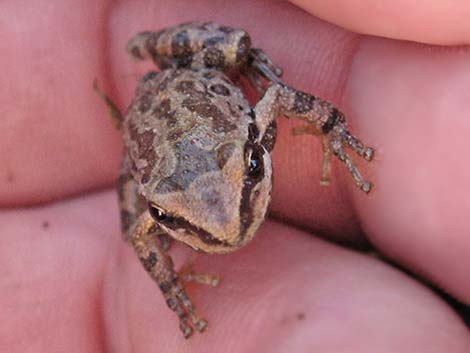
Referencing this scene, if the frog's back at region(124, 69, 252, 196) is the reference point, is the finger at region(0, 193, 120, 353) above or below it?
below

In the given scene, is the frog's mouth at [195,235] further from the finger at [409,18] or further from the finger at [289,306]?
the finger at [409,18]

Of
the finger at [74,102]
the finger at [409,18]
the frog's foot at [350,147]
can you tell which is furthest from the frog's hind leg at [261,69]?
the finger at [409,18]

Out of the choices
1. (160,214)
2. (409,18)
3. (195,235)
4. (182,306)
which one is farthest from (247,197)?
(409,18)

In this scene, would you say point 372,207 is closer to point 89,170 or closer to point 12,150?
point 89,170

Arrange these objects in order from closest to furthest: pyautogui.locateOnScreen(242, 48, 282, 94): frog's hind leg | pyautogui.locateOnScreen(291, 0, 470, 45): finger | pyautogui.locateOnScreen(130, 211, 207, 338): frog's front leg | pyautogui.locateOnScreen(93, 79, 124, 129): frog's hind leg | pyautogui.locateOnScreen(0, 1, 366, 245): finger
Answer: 1. pyautogui.locateOnScreen(291, 0, 470, 45): finger
2. pyautogui.locateOnScreen(130, 211, 207, 338): frog's front leg
3. pyautogui.locateOnScreen(242, 48, 282, 94): frog's hind leg
4. pyautogui.locateOnScreen(0, 1, 366, 245): finger
5. pyautogui.locateOnScreen(93, 79, 124, 129): frog's hind leg

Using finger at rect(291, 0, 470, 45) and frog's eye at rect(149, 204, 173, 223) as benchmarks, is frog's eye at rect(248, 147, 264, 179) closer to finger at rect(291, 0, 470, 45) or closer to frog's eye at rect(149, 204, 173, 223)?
frog's eye at rect(149, 204, 173, 223)

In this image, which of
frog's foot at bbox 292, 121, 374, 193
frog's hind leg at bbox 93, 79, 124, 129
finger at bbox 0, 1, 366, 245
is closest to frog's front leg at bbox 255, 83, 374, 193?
frog's foot at bbox 292, 121, 374, 193

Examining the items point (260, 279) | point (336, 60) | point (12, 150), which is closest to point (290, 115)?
point (336, 60)
